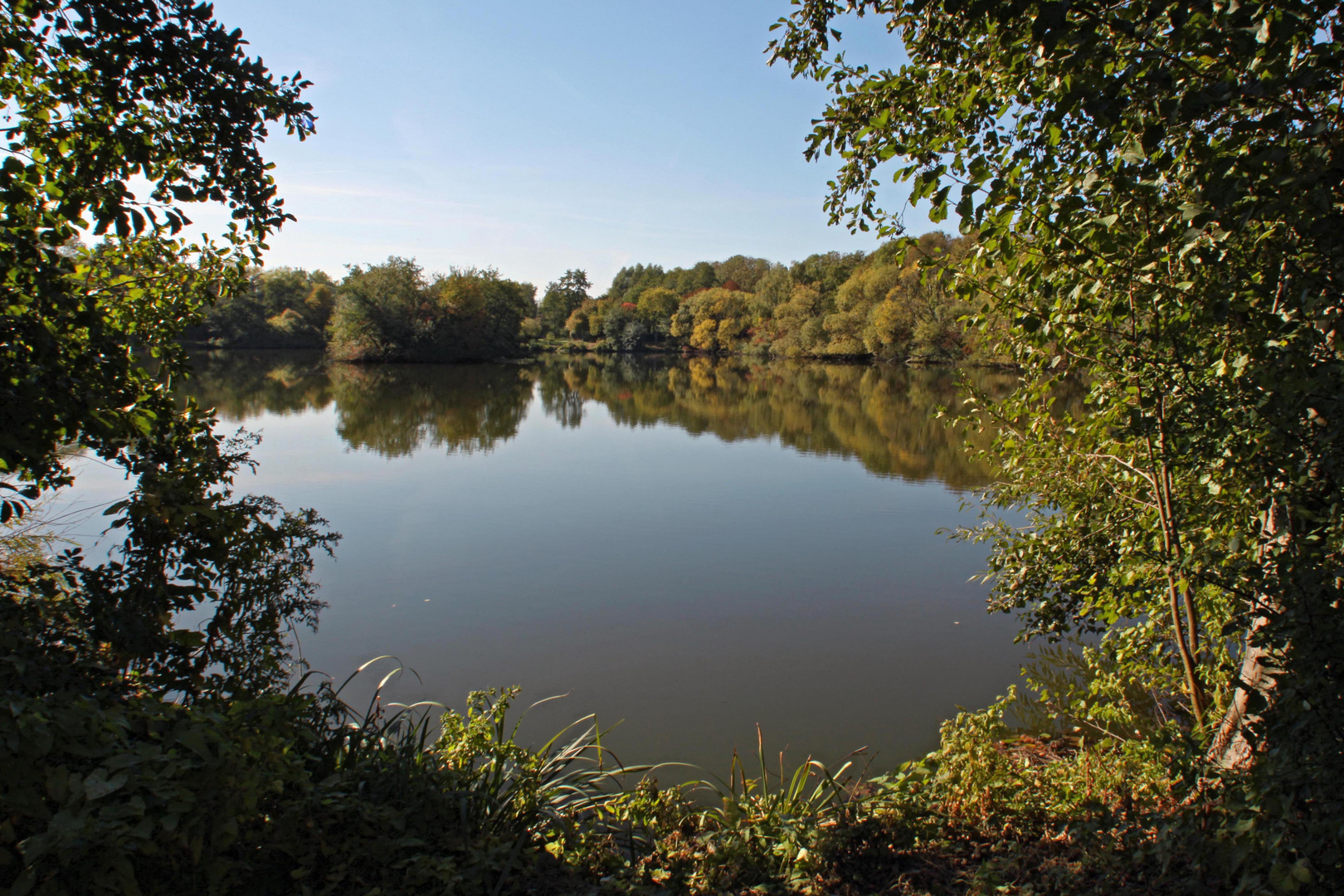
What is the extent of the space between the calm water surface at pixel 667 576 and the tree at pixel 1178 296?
1096 millimetres

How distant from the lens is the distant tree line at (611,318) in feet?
155

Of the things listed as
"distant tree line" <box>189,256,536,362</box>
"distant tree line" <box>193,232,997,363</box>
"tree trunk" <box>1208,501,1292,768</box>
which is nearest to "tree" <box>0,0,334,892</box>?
"tree trunk" <box>1208,501,1292,768</box>

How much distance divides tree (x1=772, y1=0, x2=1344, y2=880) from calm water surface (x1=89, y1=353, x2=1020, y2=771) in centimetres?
110

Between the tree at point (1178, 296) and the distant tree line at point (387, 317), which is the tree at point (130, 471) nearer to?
the tree at point (1178, 296)

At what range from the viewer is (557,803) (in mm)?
3990

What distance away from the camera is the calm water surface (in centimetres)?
575

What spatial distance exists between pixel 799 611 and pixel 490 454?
409 inches

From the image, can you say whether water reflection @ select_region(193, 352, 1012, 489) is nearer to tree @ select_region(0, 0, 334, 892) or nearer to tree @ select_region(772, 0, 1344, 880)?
tree @ select_region(772, 0, 1344, 880)

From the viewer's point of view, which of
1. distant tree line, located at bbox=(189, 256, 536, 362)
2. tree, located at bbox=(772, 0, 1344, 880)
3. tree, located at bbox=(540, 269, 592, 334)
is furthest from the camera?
tree, located at bbox=(540, 269, 592, 334)

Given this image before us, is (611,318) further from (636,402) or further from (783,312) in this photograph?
(636,402)

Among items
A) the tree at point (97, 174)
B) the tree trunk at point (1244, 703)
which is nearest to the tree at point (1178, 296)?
the tree trunk at point (1244, 703)

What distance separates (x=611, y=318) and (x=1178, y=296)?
75034mm

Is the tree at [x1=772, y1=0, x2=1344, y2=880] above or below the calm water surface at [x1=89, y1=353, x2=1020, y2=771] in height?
above

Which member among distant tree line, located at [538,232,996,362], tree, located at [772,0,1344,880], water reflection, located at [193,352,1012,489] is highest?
distant tree line, located at [538,232,996,362]
